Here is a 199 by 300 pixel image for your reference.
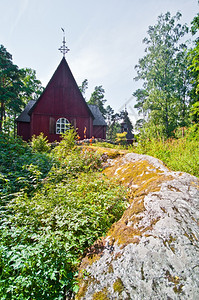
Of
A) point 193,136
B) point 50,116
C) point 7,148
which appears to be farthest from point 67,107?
point 193,136

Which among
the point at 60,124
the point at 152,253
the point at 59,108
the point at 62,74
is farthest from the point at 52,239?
the point at 62,74

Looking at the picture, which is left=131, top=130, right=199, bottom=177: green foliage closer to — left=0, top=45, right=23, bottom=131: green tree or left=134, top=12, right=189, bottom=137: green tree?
left=134, top=12, right=189, bottom=137: green tree

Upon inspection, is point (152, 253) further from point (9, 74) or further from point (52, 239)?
point (9, 74)

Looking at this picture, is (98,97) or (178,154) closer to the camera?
(178,154)

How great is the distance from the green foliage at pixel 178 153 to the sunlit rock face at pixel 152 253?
150 centimetres

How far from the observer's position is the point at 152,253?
1.35 metres

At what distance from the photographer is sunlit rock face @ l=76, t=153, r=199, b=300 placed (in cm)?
118

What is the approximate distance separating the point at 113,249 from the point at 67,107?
43.9ft

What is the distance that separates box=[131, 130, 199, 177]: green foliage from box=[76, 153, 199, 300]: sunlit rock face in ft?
4.92

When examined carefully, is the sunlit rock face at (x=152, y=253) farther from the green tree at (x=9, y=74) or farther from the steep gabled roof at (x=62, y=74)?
the green tree at (x=9, y=74)

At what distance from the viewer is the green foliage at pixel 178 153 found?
3438 millimetres

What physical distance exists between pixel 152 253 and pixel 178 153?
11.1 ft

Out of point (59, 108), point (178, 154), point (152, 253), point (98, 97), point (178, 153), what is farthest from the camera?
point (98, 97)

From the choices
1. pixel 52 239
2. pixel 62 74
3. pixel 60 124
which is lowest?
pixel 52 239
